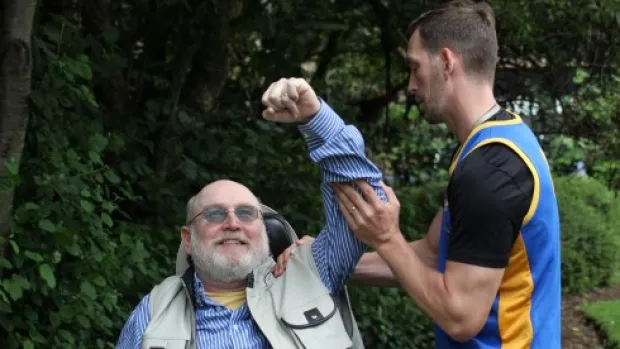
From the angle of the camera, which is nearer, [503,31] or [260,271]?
[260,271]

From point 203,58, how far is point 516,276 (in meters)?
4.93

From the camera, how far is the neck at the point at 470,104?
114 inches

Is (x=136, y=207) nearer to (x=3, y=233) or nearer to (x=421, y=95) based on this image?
(x=3, y=233)

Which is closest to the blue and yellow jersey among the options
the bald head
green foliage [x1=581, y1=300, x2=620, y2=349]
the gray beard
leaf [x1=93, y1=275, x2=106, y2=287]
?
the gray beard

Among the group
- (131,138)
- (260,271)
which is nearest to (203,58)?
(131,138)

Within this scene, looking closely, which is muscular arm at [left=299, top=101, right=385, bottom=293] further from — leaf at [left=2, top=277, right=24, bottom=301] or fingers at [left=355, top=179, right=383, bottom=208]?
leaf at [left=2, top=277, right=24, bottom=301]

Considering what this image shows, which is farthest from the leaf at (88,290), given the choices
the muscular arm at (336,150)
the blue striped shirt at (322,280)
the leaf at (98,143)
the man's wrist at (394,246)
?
the man's wrist at (394,246)

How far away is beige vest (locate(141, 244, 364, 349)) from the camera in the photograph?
343 centimetres

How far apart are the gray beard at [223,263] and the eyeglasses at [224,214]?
3.5 inches

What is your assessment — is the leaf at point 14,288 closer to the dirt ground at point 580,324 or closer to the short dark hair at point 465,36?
the short dark hair at point 465,36

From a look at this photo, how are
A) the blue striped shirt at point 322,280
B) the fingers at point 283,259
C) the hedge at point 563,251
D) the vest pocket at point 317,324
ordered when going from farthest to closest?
the hedge at point 563,251 < the fingers at point 283,259 < the vest pocket at point 317,324 < the blue striped shirt at point 322,280

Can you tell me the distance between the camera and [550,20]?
8.27 meters

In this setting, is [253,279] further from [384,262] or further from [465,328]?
[465,328]

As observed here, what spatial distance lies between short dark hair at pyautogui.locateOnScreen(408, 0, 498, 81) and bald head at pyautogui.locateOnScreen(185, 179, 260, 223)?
3.55 feet
